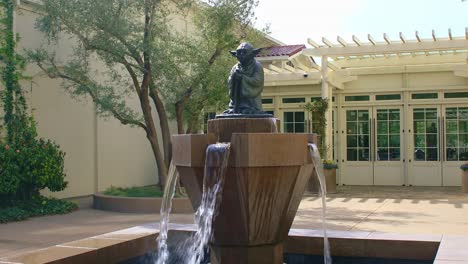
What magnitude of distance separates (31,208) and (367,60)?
10.7m

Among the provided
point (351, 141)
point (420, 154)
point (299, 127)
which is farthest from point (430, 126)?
point (299, 127)

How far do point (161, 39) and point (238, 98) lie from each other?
21.5 feet

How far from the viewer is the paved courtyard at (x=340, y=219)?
8727mm

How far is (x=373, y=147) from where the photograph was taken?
57.4 ft

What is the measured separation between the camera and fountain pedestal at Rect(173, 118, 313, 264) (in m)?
5.65

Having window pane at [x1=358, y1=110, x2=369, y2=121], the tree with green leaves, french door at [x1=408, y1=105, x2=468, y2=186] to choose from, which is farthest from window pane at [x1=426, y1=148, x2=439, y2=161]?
the tree with green leaves

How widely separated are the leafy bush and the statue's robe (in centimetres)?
622

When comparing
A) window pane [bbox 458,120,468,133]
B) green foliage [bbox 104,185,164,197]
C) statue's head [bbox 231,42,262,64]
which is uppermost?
statue's head [bbox 231,42,262,64]

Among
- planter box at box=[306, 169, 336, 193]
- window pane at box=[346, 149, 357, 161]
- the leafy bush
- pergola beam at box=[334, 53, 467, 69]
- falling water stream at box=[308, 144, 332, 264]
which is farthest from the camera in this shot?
window pane at box=[346, 149, 357, 161]

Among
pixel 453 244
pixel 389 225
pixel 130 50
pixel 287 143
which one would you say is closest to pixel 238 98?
pixel 287 143

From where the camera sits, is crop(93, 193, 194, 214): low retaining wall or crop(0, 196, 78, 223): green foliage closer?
crop(0, 196, 78, 223): green foliage

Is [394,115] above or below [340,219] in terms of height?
above

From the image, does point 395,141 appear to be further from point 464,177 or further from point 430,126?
point 464,177

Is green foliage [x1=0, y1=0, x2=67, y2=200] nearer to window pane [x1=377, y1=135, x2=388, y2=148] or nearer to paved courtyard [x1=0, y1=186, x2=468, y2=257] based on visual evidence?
paved courtyard [x1=0, y1=186, x2=468, y2=257]
